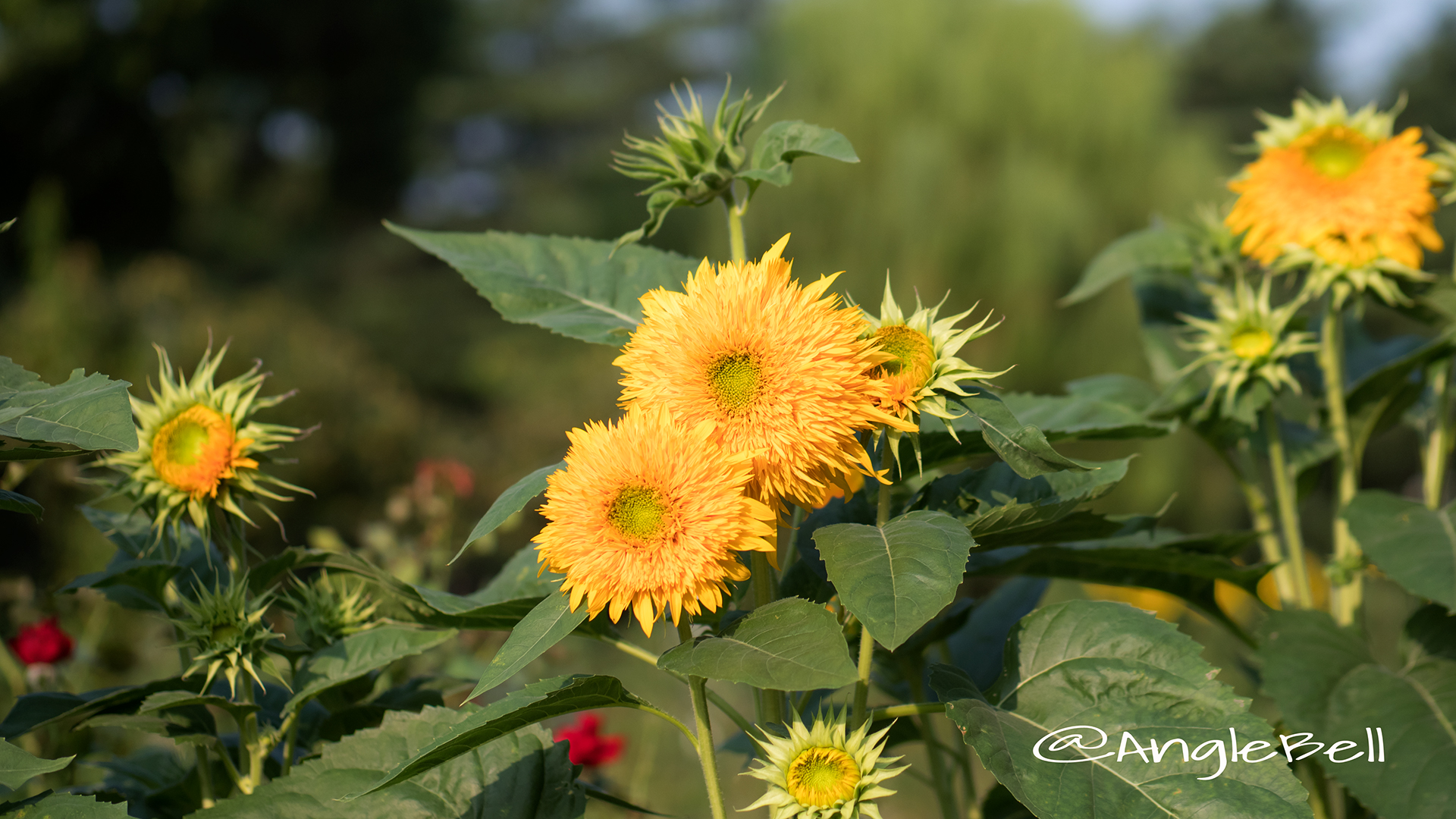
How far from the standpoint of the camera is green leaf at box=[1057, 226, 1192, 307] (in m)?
1.52

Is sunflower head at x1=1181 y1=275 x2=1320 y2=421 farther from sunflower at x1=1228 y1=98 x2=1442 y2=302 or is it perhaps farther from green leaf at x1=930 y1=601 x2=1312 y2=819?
green leaf at x1=930 y1=601 x2=1312 y2=819

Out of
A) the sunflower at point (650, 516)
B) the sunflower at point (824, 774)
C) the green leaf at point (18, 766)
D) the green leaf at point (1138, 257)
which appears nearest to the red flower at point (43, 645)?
the green leaf at point (18, 766)

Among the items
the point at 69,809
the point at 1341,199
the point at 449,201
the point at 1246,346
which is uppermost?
the point at 449,201

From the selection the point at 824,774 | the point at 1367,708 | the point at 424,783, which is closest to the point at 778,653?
the point at 824,774

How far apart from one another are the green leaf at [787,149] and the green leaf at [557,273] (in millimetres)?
257

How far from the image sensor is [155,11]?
1091cm

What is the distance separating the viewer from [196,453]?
1.04 m

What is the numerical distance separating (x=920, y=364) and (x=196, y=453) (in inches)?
29.3

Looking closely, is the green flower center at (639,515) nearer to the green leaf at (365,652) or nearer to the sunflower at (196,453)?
the green leaf at (365,652)

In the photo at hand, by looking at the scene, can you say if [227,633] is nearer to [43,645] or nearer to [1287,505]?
[43,645]

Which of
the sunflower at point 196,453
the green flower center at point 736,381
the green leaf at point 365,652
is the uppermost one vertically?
the sunflower at point 196,453

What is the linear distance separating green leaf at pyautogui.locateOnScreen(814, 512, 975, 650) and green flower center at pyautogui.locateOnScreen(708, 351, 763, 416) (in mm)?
127

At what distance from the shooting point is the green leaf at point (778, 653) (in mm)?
709

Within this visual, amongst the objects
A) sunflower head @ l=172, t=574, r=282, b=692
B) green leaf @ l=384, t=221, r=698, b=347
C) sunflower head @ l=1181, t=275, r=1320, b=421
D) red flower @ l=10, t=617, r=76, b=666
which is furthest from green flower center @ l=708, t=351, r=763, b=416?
red flower @ l=10, t=617, r=76, b=666
